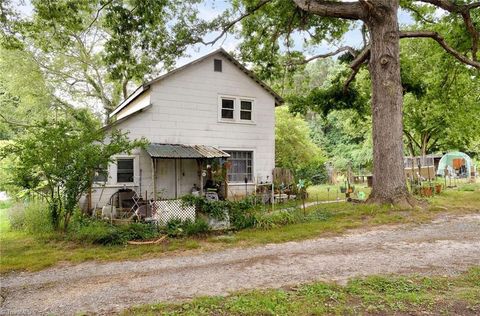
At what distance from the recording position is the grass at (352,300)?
12.8 feet

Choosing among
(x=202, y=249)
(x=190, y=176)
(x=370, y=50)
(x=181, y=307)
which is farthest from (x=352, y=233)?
(x=190, y=176)

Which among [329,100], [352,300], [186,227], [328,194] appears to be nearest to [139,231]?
[186,227]

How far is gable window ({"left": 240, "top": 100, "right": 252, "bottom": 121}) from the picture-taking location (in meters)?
16.2

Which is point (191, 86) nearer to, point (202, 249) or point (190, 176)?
point (190, 176)

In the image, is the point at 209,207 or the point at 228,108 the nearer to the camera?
the point at 209,207

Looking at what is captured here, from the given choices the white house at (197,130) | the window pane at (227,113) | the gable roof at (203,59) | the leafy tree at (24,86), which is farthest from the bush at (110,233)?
the leafy tree at (24,86)

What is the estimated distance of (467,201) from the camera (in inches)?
525

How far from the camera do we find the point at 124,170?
13391 millimetres

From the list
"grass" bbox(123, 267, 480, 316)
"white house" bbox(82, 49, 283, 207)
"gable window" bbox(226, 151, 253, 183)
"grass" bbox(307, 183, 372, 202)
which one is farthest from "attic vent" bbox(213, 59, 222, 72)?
"grass" bbox(123, 267, 480, 316)

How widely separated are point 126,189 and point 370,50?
35.0 ft

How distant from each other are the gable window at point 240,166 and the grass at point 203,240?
5.41 m

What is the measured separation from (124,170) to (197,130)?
361 cm

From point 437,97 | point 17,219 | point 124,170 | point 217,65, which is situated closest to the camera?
point 17,219

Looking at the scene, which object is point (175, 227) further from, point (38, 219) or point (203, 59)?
point (203, 59)
